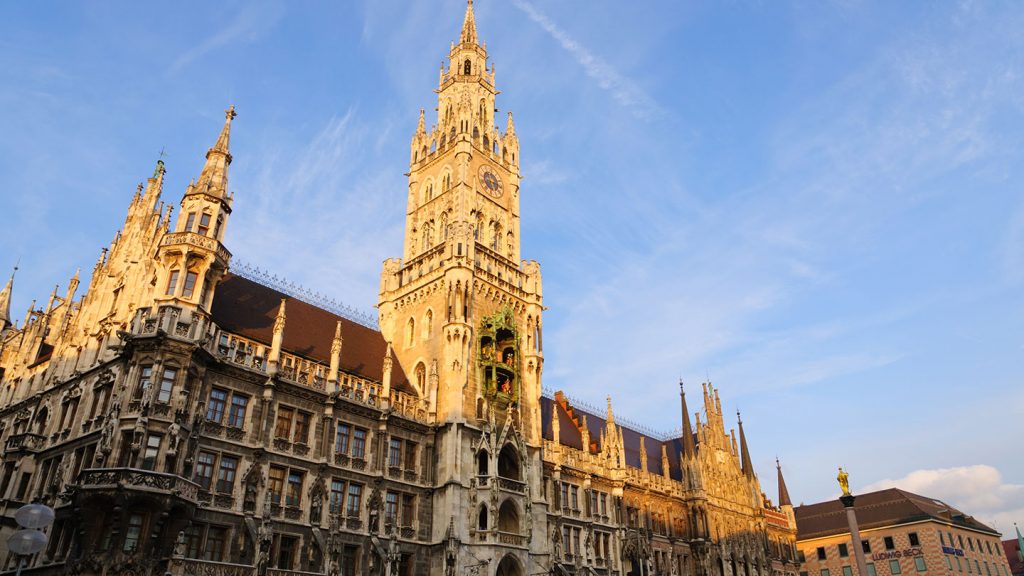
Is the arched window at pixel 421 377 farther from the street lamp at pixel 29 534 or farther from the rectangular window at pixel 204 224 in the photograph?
the street lamp at pixel 29 534

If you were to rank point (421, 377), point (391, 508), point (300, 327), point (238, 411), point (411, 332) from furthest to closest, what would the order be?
point (411, 332), point (421, 377), point (300, 327), point (391, 508), point (238, 411)

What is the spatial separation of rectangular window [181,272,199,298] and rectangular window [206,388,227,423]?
4735 millimetres

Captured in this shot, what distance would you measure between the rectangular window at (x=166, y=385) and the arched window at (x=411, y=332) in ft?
58.1

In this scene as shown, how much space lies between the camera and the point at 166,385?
1227 inches

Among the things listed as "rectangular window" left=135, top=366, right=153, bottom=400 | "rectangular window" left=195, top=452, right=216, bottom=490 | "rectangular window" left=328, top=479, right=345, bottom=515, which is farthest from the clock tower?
"rectangular window" left=135, top=366, right=153, bottom=400

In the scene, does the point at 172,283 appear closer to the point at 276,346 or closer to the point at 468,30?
the point at 276,346

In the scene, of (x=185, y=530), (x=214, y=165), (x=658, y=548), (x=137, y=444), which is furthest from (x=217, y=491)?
(x=658, y=548)

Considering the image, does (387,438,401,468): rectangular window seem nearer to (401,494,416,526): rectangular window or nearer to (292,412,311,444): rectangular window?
(401,494,416,526): rectangular window

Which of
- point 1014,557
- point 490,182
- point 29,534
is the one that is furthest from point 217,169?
point 1014,557

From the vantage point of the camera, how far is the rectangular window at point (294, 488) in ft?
113

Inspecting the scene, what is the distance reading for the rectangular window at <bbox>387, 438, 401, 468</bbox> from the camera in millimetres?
39469

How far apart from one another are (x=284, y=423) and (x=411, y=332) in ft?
44.4

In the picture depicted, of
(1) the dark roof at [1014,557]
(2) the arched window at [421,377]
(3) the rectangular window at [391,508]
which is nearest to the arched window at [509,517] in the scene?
(3) the rectangular window at [391,508]

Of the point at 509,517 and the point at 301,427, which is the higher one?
the point at 301,427
